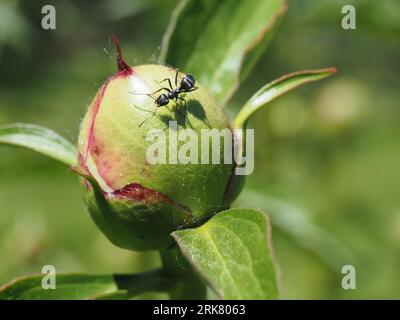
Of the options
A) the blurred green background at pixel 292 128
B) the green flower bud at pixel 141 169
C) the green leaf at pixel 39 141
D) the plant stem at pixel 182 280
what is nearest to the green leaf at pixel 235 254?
the green flower bud at pixel 141 169

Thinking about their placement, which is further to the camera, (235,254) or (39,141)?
(39,141)

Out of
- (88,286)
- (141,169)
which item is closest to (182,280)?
(88,286)

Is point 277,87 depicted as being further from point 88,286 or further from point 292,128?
point 292,128

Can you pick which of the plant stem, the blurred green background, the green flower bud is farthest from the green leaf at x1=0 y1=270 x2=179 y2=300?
Answer: the blurred green background

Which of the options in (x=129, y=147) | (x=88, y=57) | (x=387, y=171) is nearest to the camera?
(x=129, y=147)

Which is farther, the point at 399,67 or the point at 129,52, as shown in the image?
the point at 399,67

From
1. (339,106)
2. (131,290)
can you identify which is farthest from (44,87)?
(131,290)

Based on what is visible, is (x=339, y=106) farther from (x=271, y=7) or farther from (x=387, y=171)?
(x=387, y=171)
